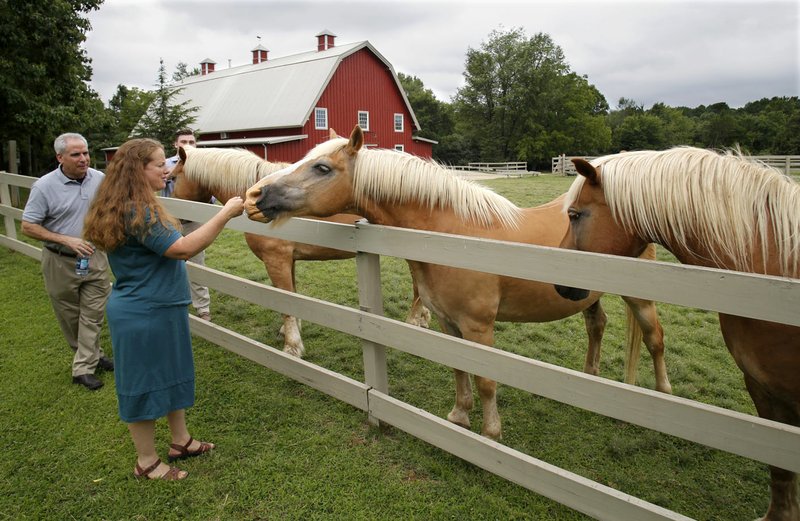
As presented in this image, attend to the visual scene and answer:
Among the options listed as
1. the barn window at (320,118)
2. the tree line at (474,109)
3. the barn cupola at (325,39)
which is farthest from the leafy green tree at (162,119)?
the barn cupola at (325,39)

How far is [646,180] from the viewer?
205 cm

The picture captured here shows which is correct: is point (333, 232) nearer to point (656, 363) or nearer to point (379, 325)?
point (379, 325)

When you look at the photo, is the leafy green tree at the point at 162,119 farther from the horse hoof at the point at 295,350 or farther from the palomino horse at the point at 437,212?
the palomino horse at the point at 437,212

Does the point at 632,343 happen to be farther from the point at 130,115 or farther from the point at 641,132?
the point at 641,132

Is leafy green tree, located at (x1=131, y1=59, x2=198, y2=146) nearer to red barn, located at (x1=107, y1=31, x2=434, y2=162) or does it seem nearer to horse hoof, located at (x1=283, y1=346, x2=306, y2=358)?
red barn, located at (x1=107, y1=31, x2=434, y2=162)

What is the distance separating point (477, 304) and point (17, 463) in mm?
3123

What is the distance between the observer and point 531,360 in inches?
84.0

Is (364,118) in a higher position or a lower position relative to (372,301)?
higher

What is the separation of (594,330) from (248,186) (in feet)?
11.6

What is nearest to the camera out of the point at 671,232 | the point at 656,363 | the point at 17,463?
the point at 671,232

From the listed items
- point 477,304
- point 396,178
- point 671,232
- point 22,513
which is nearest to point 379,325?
point 477,304

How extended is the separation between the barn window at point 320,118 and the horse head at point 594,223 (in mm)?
26004

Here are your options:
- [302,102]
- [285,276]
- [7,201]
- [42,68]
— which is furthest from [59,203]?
[302,102]

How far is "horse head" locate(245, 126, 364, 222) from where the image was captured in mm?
2605
